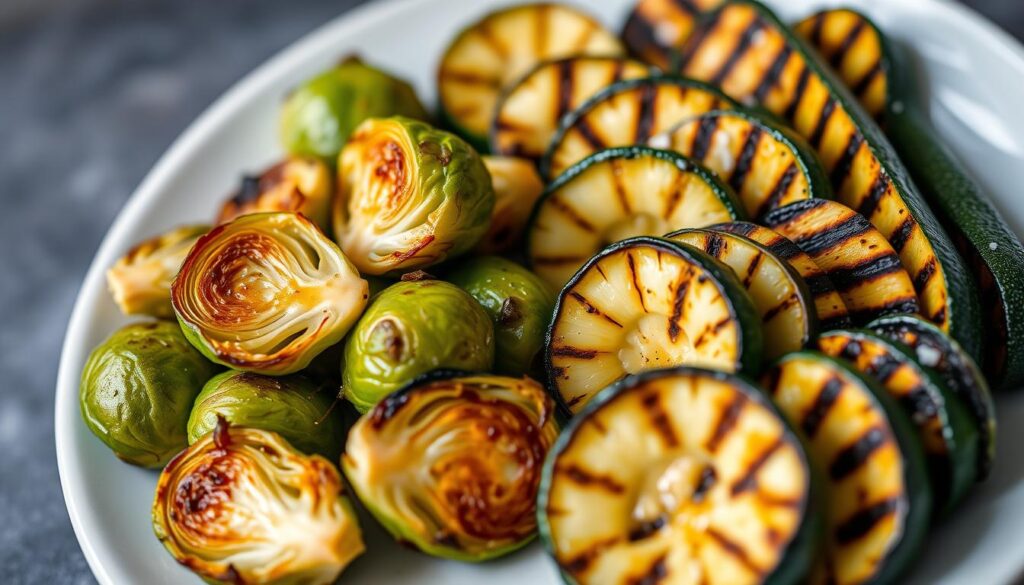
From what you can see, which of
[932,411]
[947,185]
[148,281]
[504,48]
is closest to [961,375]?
[932,411]

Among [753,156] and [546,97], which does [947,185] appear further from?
[546,97]

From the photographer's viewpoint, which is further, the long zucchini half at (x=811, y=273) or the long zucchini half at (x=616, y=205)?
the long zucchini half at (x=616, y=205)

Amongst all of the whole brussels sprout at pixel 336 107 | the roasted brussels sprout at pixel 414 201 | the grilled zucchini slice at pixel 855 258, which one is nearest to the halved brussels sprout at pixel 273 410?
the roasted brussels sprout at pixel 414 201

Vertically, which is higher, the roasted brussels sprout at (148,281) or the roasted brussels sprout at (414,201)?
the roasted brussels sprout at (414,201)

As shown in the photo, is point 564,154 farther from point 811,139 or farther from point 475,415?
point 475,415

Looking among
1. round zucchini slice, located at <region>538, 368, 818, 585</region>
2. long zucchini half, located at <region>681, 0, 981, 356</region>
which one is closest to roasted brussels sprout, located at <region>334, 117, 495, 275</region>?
→ round zucchini slice, located at <region>538, 368, 818, 585</region>

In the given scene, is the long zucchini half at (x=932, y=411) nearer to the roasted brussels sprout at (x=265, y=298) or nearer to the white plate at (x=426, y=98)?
the white plate at (x=426, y=98)
